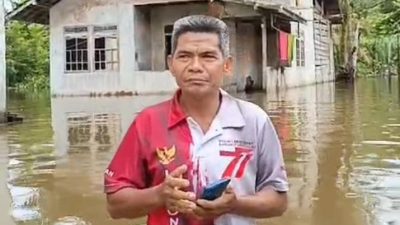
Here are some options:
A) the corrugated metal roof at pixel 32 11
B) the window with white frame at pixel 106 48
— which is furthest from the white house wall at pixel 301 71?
the corrugated metal roof at pixel 32 11

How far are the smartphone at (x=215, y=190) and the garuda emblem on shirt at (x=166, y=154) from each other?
7.0 inches

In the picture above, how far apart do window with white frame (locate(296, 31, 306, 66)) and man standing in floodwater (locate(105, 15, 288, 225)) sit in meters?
27.0

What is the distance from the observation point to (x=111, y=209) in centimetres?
217

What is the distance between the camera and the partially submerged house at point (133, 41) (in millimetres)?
23828

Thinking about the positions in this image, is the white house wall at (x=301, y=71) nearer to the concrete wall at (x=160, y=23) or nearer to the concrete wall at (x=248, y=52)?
the concrete wall at (x=248, y=52)

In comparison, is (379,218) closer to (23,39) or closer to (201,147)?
(201,147)

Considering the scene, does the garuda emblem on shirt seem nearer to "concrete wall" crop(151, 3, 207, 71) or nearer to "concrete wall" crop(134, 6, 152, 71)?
"concrete wall" crop(134, 6, 152, 71)

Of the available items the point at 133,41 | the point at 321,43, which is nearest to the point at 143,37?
the point at 133,41

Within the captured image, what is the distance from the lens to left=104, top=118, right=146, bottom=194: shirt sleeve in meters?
2.11

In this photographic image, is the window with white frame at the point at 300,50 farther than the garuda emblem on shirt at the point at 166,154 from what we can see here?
Yes

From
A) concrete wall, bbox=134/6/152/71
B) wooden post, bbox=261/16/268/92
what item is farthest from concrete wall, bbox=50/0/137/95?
wooden post, bbox=261/16/268/92

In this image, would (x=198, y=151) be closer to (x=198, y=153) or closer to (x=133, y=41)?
(x=198, y=153)

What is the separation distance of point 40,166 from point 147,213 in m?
5.59

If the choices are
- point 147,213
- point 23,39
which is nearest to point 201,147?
point 147,213
